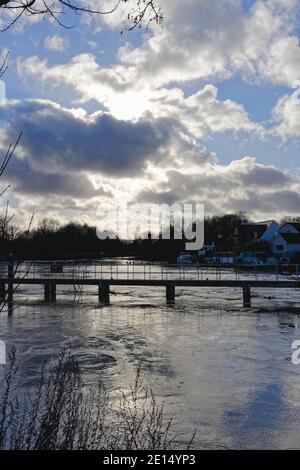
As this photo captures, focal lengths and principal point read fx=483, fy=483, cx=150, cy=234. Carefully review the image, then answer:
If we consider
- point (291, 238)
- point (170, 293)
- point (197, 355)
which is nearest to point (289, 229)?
point (291, 238)

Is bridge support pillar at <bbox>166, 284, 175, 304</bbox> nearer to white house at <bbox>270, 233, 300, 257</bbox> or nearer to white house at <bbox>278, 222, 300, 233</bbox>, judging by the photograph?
white house at <bbox>270, 233, 300, 257</bbox>

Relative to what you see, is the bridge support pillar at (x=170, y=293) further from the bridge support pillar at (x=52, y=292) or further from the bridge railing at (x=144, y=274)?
the bridge support pillar at (x=52, y=292)

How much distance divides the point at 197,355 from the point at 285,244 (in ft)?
240

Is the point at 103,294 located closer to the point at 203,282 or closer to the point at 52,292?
the point at 52,292

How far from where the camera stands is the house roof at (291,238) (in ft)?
280

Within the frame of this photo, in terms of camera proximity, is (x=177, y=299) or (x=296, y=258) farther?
(x=296, y=258)

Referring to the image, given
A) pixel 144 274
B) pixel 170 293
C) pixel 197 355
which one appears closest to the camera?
pixel 197 355

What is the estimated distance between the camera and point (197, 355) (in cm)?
1538

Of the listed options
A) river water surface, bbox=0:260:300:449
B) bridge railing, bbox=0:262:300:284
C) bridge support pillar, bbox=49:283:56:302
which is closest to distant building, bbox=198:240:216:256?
bridge railing, bbox=0:262:300:284

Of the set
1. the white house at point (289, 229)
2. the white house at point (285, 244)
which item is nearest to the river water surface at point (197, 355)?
the white house at point (285, 244)

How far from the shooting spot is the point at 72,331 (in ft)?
67.8
